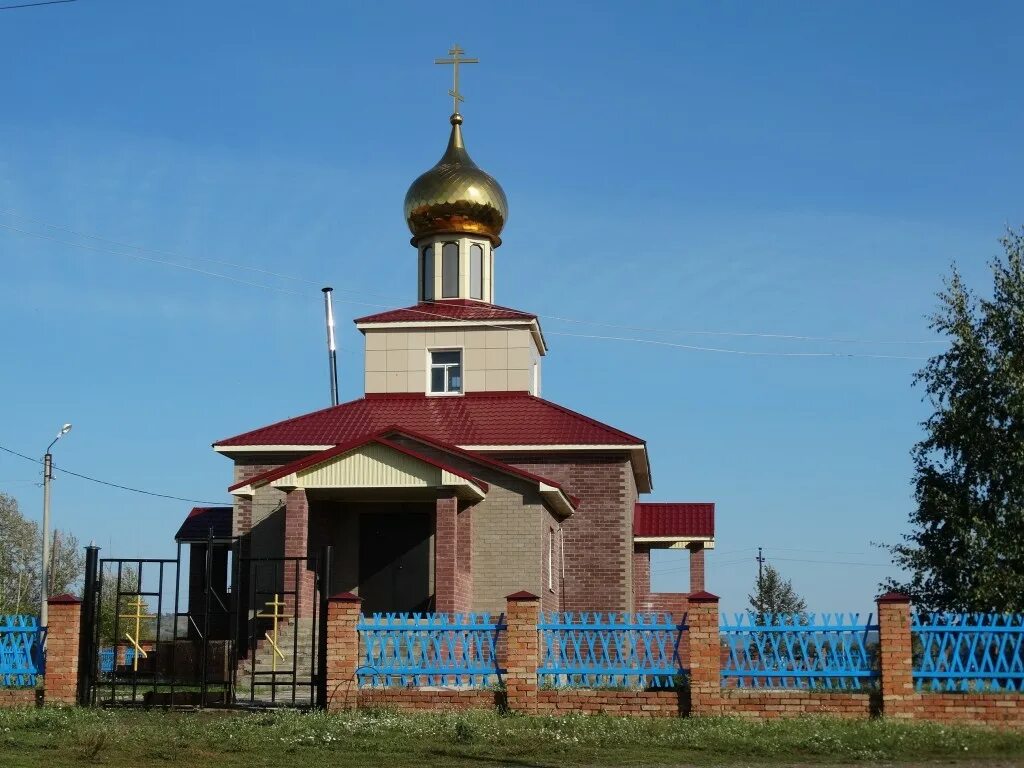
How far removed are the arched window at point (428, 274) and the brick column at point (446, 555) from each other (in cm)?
806

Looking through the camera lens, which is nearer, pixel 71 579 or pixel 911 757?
pixel 911 757

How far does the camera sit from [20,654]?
16094 millimetres

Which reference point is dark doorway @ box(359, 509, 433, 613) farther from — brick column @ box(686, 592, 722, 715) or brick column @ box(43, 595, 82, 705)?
brick column @ box(686, 592, 722, 715)

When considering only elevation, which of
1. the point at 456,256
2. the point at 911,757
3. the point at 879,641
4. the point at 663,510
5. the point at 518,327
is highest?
the point at 456,256

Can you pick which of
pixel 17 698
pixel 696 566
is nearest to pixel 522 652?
pixel 17 698

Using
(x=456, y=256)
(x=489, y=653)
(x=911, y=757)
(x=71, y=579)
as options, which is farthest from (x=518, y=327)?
(x=71, y=579)

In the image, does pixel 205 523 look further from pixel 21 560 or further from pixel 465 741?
pixel 21 560

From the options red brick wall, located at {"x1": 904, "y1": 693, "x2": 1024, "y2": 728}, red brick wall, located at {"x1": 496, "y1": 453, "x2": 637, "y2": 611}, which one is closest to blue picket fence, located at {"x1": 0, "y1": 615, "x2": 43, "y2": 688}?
red brick wall, located at {"x1": 904, "y1": 693, "x2": 1024, "y2": 728}

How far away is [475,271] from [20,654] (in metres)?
14.7

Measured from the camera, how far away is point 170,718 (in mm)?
14664

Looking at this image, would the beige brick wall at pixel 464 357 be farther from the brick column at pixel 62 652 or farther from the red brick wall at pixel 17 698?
the red brick wall at pixel 17 698

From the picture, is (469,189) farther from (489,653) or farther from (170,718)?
(170,718)

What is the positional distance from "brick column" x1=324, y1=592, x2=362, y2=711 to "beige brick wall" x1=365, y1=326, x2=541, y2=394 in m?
11.8

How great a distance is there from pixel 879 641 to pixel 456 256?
619 inches
